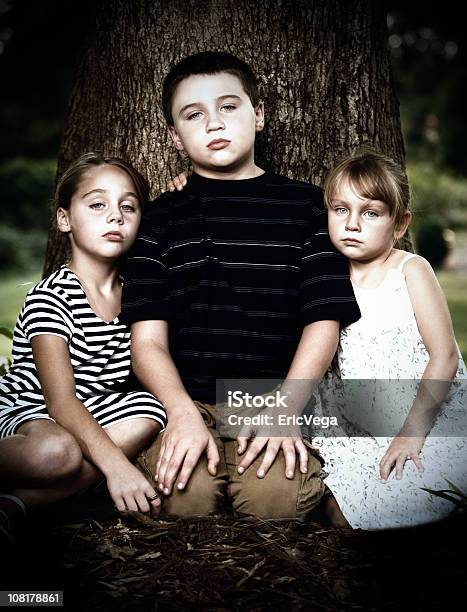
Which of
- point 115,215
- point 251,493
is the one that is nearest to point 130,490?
point 251,493

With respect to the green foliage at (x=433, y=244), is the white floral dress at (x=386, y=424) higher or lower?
lower

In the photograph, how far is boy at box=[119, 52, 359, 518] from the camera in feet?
8.55

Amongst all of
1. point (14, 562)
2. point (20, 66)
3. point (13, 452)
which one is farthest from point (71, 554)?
point (20, 66)

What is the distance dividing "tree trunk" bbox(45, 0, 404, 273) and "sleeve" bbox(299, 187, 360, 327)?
46cm

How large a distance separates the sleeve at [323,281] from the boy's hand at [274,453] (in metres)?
0.45

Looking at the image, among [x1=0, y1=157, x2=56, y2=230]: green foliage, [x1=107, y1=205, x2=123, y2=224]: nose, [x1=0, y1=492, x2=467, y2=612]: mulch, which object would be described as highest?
[x1=0, y1=157, x2=56, y2=230]: green foliage

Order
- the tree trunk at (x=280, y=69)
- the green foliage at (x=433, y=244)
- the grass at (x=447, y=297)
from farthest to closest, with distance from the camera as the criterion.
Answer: the green foliage at (x=433, y=244), the grass at (x=447, y=297), the tree trunk at (x=280, y=69)

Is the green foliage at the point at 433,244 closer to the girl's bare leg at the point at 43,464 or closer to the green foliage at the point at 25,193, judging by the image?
the green foliage at the point at 25,193

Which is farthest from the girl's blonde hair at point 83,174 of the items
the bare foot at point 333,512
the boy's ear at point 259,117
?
the bare foot at point 333,512

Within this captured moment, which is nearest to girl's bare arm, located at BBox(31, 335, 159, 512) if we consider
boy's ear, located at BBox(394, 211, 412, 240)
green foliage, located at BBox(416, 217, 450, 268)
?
boy's ear, located at BBox(394, 211, 412, 240)

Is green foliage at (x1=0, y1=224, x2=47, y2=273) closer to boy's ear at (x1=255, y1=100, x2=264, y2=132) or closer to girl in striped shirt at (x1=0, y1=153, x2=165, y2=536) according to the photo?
girl in striped shirt at (x1=0, y1=153, x2=165, y2=536)

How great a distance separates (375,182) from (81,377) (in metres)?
1.28

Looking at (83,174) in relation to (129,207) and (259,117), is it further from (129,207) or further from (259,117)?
(259,117)

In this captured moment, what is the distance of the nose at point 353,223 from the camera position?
8.49 feet
